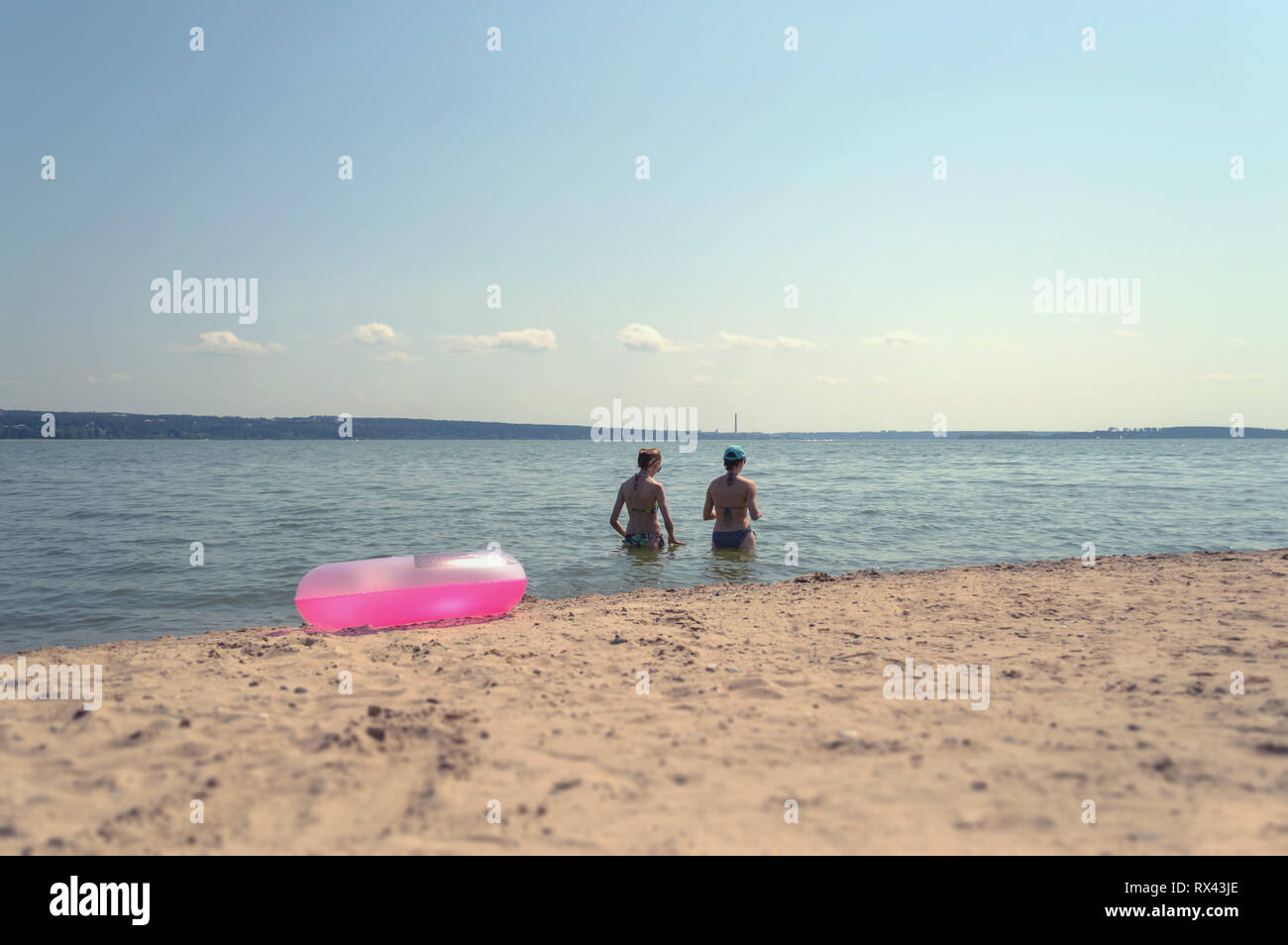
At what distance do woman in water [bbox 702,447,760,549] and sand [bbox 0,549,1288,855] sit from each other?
15.0 ft

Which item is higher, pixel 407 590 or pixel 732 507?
pixel 732 507

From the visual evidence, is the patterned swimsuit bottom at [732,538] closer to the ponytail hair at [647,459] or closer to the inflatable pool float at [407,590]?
the ponytail hair at [647,459]

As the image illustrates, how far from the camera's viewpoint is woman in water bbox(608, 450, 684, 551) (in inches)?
386

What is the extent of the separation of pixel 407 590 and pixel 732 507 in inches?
206

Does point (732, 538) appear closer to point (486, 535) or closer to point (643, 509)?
point (643, 509)

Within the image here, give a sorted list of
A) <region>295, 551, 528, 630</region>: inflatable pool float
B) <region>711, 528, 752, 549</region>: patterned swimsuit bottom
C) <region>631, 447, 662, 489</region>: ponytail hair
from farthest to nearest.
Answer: <region>711, 528, 752, 549</region>: patterned swimsuit bottom
<region>631, 447, 662, 489</region>: ponytail hair
<region>295, 551, 528, 630</region>: inflatable pool float

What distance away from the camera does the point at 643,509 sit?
9930 millimetres

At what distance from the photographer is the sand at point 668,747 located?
2.32 meters

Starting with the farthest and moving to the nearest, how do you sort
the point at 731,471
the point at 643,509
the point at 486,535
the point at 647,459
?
the point at 486,535, the point at 643,509, the point at 731,471, the point at 647,459

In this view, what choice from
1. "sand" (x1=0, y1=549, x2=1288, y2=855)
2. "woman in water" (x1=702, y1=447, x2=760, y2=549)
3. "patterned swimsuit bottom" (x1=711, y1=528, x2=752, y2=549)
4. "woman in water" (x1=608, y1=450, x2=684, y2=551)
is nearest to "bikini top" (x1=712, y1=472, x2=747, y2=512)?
"woman in water" (x1=702, y1=447, x2=760, y2=549)

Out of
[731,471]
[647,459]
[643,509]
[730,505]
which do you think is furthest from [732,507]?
[647,459]

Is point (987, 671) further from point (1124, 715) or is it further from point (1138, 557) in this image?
point (1138, 557)

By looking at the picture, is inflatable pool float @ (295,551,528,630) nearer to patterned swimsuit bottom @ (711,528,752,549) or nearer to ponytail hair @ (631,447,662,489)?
ponytail hair @ (631,447,662,489)
